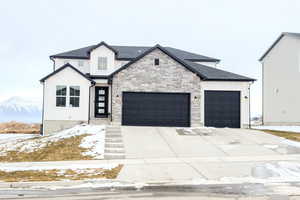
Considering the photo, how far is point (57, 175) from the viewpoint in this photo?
8.58 meters

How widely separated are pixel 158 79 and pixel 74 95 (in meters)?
6.59

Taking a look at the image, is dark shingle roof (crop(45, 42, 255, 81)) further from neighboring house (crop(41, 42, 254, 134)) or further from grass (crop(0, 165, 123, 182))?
grass (crop(0, 165, 123, 182))

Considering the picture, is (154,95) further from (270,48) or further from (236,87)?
(270,48)

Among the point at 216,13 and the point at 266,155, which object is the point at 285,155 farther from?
the point at 216,13

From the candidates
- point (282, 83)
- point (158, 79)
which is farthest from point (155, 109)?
point (282, 83)

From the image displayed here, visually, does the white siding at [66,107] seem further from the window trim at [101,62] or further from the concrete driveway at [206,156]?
the concrete driveway at [206,156]

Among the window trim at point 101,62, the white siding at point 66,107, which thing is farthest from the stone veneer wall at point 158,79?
the window trim at point 101,62

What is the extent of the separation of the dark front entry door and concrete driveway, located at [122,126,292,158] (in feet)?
19.5

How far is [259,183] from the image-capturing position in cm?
749

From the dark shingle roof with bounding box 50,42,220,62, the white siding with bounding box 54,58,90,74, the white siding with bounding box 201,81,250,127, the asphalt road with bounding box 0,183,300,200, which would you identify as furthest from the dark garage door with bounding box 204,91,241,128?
the asphalt road with bounding box 0,183,300,200

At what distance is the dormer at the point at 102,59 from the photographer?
24094 mm

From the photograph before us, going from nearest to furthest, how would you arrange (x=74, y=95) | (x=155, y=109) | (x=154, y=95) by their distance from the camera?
(x=155, y=109) → (x=154, y=95) → (x=74, y=95)

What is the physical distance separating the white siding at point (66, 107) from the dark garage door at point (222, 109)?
9396mm

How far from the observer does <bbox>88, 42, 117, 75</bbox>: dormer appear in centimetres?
2409
